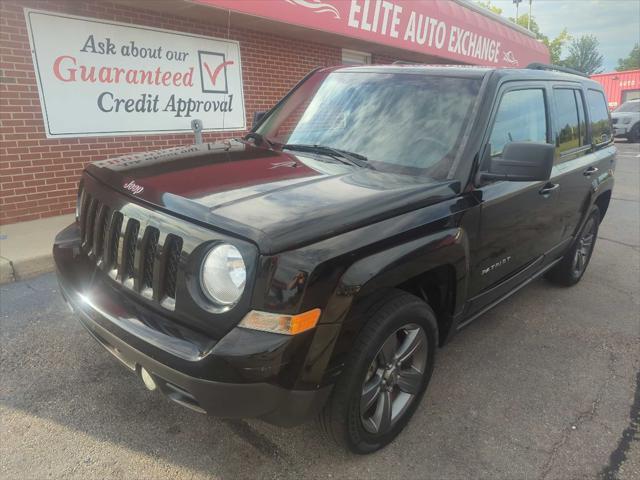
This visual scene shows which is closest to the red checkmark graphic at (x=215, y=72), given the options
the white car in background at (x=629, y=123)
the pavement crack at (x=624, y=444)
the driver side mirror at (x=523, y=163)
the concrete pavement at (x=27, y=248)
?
the concrete pavement at (x=27, y=248)

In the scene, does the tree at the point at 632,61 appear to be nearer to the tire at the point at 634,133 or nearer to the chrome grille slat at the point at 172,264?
the tire at the point at 634,133

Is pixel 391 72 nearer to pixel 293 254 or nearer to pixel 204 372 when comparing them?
pixel 293 254

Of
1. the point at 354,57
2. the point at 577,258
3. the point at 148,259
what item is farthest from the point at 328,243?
the point at 354,57

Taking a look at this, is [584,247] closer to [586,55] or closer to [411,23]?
[411,23]

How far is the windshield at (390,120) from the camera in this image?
105 inches

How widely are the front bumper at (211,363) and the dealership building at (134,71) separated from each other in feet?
14.8

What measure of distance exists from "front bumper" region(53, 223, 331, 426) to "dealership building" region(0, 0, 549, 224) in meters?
4.52

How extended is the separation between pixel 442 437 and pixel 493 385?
0.68m

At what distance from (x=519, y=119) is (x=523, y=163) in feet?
Result: 2.57

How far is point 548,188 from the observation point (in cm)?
337

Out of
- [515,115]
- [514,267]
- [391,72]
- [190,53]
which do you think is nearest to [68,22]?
[190,53]

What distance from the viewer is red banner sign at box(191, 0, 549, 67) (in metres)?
7.21

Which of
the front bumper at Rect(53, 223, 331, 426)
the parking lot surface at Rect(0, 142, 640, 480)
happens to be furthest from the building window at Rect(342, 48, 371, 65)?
the front bumper at Rect(53, 223, 331, 426)

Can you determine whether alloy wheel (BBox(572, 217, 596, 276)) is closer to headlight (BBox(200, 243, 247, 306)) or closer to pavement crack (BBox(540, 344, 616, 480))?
pavement crack (BBox(540, 344, 616, 480))
